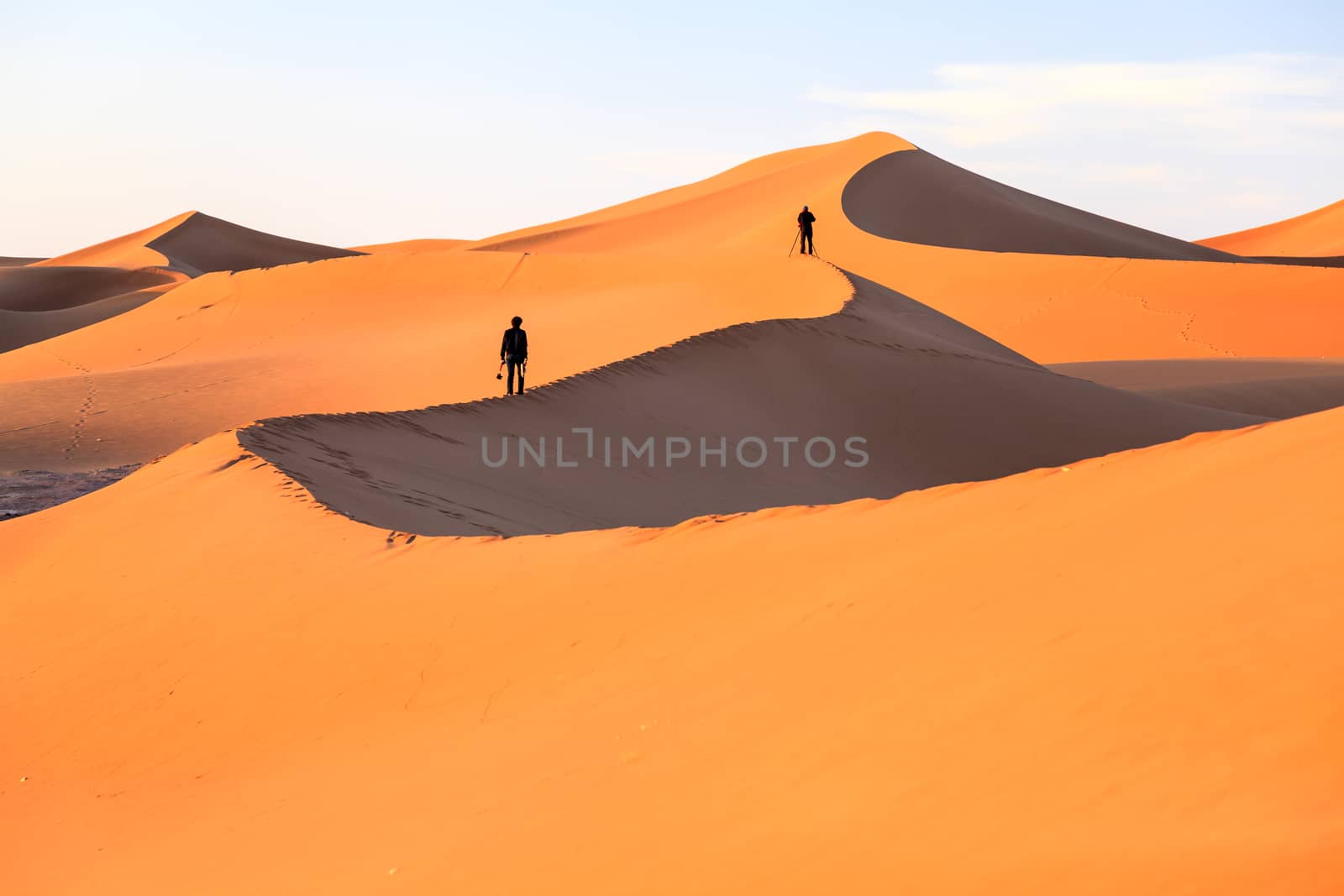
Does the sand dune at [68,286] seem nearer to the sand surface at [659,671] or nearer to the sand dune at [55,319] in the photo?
the sand dune at [55,319]

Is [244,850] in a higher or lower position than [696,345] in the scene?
lower

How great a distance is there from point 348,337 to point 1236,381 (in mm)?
17327

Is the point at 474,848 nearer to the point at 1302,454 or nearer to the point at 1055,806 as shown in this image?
the point at 1055,806

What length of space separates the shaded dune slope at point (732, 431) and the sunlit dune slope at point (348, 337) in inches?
82.0

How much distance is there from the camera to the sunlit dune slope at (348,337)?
1864cm

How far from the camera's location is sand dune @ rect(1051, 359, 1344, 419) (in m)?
22.4

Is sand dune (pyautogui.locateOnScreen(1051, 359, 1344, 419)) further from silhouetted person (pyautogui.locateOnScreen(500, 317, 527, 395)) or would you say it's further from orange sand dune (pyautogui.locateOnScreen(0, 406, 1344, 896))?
orange sand dune (pyautogui.locateOnScreen(0, 406, 1344, 896))

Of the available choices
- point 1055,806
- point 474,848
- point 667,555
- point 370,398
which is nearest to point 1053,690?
point 1055,806

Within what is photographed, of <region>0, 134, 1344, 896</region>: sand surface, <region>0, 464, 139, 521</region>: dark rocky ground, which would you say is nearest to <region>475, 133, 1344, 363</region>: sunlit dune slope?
<region>0, 464, 139, 521</region>: dark rocky ground

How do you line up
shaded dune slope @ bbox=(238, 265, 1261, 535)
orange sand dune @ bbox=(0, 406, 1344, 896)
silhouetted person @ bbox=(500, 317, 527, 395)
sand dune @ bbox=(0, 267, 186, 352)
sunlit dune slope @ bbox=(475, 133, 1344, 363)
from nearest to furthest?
orange sand dune @ bbox=(0, 406, 1344, 896) → shaded dune slope @ bbox=(238, 265, 1261, 535) → silhouetted person @ bbox=(500, 317, 527, 395) → sunlit dune slope @ bbox=(475, 133, 1344, 363) → sand dune @ bbox=(0, 267, 186, 352)

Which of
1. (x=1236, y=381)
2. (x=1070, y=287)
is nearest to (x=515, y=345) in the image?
(x=1236, y=381)

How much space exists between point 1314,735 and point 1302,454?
2.15 m

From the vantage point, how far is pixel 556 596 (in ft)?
20.7

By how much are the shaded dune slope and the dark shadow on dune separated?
22.7 metres
